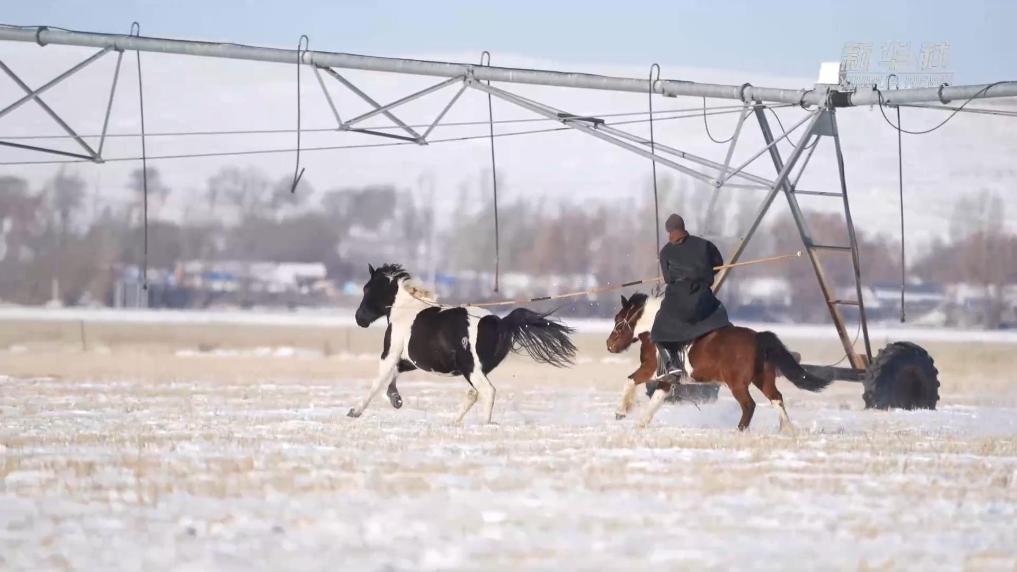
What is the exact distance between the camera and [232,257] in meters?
79.7

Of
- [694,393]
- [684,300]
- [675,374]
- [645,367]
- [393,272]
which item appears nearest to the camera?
[684,300]

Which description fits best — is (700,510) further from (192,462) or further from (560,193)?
(560,193)

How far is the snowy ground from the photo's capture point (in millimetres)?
7965

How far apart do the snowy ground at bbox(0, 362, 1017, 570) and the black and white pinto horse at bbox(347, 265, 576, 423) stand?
1.86ft

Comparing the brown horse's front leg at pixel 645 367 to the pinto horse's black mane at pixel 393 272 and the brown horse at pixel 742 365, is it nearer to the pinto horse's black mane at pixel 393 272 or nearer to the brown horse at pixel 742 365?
the brown horse at pixel 742 365

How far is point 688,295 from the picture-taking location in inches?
618

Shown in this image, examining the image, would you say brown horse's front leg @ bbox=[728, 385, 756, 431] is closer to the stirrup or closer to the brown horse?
the brown horse

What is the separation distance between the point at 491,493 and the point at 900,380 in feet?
35.2

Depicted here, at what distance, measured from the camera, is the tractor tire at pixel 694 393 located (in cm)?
1930

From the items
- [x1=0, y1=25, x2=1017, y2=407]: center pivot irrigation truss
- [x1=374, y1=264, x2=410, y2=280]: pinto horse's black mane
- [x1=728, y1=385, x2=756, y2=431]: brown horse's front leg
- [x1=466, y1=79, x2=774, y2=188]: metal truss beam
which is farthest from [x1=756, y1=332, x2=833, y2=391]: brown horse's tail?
[x1=374, y1=264, x2=410, y2=280]: pinto horse's black mane

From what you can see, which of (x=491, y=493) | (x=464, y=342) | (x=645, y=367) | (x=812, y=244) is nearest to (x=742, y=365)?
(x=645, y=367)

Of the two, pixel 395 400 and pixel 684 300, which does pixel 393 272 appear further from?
Result: pixel 684 300

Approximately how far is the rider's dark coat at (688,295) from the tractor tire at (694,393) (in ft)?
10.7

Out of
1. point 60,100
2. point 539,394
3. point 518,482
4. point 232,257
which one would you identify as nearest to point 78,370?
point 539,394
